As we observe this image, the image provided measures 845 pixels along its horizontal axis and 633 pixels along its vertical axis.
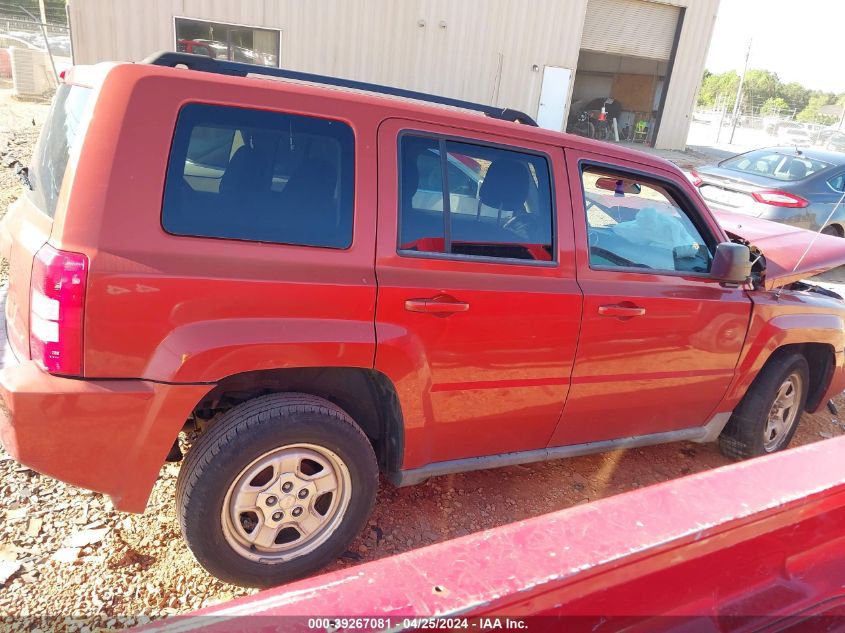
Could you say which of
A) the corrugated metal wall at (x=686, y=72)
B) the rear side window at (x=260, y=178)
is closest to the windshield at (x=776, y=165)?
the rear side window at (x=260, y=178)

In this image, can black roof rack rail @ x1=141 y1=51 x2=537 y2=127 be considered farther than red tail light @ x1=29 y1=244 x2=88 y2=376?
Yes

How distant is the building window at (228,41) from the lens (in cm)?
1435

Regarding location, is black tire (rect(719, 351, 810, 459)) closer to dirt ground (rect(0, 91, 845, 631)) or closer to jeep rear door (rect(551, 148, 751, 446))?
dirt ground (rect(0, 91, 845, 631))

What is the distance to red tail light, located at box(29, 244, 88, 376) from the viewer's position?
2.00 meters

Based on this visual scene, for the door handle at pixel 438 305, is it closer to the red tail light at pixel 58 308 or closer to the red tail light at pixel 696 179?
the red tail light at pixel 58 308

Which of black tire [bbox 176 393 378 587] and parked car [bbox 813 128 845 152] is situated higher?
parked car [bbox 813 128 845 152]

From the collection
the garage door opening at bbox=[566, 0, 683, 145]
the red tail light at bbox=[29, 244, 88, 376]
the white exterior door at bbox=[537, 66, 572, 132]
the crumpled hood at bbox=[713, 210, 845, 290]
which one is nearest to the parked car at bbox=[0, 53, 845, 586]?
the red tail light at bbox=[29, 244, 88, 376]

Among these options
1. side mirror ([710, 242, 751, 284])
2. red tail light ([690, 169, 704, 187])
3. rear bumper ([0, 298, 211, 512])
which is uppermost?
side mirror ([710, 242, 751, 284])

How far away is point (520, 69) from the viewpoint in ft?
60.4

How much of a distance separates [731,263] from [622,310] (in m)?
0.71

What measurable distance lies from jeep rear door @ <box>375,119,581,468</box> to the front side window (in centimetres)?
30

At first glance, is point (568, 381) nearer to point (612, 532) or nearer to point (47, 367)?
point (612, 532)

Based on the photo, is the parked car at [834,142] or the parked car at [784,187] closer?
the parked car at [784,187]

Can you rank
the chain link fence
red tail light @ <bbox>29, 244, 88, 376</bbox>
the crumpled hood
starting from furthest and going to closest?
the chain link fence → the crumpled hood → red tail light @ <bbox>29, 244, 88, 376</bbox>
